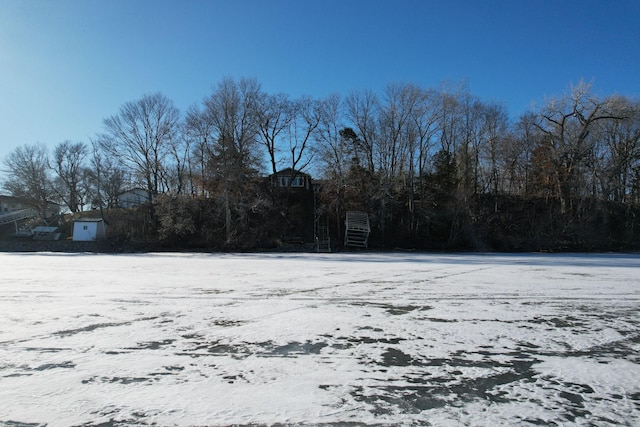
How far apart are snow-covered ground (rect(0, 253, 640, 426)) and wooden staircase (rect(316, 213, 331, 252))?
2159 centimetres

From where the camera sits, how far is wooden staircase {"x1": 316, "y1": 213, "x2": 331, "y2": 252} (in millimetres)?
30719

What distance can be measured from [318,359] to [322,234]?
29.5 meters

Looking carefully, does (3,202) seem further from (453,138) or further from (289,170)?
(453,138)

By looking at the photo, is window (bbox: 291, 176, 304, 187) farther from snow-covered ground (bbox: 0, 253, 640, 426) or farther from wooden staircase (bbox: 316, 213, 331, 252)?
snow-covered ground (bbox: 0, 253, 640, 426)

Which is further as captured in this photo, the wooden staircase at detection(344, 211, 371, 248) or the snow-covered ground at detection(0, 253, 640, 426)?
the wooden staircase at detection(344, 211, 371, 248)

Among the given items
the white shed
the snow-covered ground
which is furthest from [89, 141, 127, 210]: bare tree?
the snow-covered ground

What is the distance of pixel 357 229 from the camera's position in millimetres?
32406

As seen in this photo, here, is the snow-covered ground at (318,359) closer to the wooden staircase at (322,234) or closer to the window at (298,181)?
the wooden staircase at (322,234)

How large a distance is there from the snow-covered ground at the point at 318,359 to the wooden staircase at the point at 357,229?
22.8 m

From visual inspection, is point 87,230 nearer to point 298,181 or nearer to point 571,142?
point 298,181

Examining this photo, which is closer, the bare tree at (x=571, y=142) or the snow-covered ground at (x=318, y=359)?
the snow-covered ground at (x=318, y=359)

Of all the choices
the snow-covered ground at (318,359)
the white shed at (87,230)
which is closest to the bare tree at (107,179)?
the white shed at (87,230)

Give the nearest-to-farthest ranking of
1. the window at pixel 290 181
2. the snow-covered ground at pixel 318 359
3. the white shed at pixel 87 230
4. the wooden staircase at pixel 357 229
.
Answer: the snow-covered ground at pixel 318 359 < the wooden staircase at pixel 357 229 < the white shed at pixel 87 230 < the window at pixel 290 181

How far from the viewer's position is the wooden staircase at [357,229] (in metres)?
32.0
